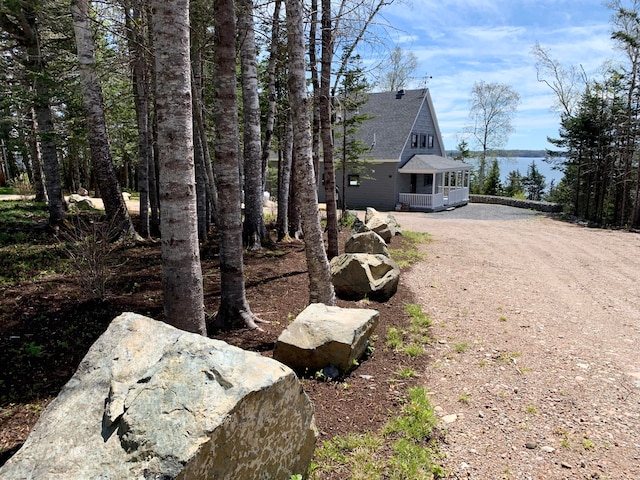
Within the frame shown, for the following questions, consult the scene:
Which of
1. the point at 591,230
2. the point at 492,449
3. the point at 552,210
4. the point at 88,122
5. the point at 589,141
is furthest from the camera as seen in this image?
the point at 552,210

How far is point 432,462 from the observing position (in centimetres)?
338

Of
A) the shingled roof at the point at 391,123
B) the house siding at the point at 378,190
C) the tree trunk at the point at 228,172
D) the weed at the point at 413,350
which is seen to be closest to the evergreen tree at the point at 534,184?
the shingled roof at the point at 391,123

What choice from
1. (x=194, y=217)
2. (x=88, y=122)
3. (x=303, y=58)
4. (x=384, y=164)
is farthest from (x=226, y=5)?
(x=384, y=164)

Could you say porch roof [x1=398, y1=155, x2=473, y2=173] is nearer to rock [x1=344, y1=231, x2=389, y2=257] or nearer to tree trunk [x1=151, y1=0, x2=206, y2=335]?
rock [x1=344, y1=231, x2=389, y2=257]

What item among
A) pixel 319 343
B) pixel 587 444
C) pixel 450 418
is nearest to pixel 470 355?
pixel 450 418

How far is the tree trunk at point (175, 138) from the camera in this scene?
3.52 meters

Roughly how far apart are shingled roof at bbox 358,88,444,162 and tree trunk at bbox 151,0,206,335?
23773 millimetres

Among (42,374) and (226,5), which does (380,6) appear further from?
(42,374)

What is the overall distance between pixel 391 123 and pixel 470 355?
25032 millimetres

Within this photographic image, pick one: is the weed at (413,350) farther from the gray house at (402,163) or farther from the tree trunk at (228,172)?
the gray house at (402,163)

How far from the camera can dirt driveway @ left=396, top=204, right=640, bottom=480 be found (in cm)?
353

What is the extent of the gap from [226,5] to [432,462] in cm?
515

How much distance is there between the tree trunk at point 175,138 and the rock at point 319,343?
1384mm

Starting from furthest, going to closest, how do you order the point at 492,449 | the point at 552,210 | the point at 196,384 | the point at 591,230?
the point at 552,210, the point at 591,230, the point at 492,449, the point at 196,384
